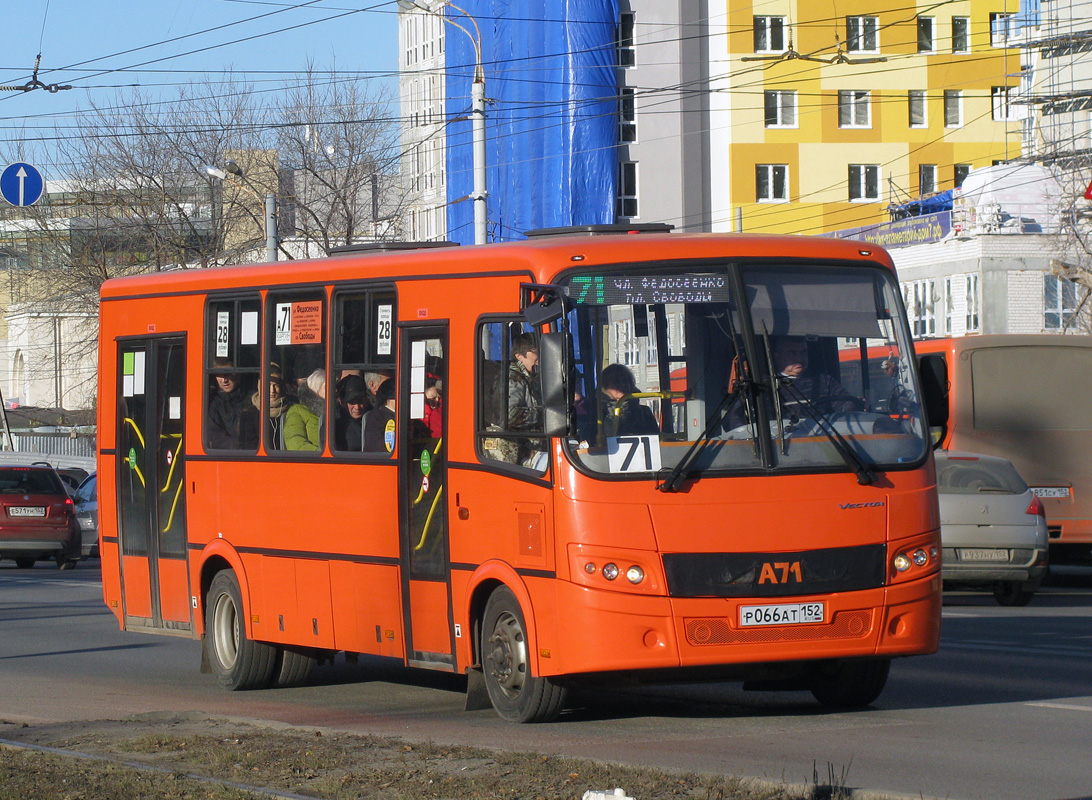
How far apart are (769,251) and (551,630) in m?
2.41

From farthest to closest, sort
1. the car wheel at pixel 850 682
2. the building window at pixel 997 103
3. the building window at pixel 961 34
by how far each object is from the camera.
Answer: the building window at pixel 997 103
the building window at pixel 961 34
the car wheel at pixel 850 682

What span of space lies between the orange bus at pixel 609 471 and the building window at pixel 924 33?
60778mm

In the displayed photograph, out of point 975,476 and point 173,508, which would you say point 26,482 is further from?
A: point 173,508

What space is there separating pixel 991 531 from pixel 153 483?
9271mm

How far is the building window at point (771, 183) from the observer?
2635 inches

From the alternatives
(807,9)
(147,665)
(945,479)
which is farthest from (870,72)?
(147,665)

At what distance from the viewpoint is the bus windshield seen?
898 centimetres

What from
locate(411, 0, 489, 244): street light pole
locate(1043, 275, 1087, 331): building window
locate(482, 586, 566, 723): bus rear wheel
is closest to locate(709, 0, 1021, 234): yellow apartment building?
locate(1043, 275, 1087, 331): building window

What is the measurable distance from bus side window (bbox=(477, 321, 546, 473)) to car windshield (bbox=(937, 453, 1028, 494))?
9.84m

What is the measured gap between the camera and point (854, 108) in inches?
2680

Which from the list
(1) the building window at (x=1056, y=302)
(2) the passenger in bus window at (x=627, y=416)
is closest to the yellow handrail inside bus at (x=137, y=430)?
(2) the passenger in bus window at (x=627, y=416)

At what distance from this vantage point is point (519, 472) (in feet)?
30.7

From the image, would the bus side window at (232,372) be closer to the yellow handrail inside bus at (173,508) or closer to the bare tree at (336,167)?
the yellow handrail inside bus at (173,508)

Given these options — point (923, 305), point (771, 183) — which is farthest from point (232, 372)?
point (771, 183)
